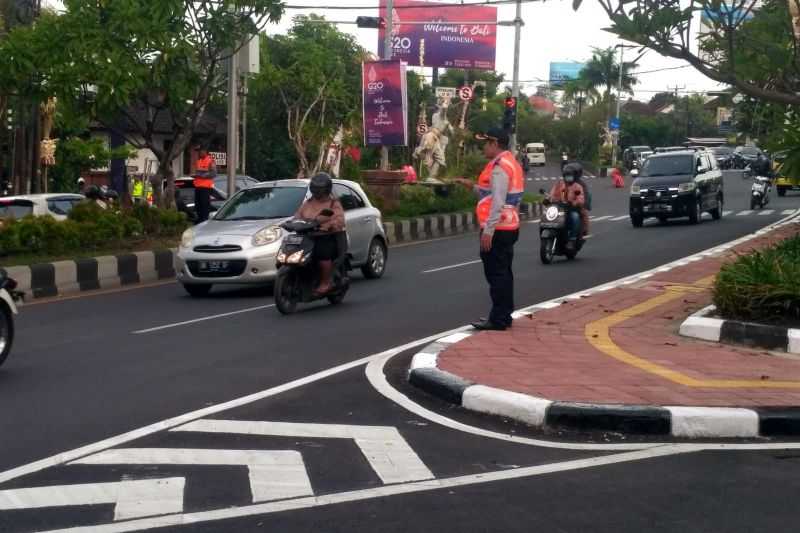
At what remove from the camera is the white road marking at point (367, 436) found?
6.11 m

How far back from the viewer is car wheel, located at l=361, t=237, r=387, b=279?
57.9 ft

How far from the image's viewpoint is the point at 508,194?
34.5 feet

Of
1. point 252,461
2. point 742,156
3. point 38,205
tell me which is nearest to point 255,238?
point 38,205

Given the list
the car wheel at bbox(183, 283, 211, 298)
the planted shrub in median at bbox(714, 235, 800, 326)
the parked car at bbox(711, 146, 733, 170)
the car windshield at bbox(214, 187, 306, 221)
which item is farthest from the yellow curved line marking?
the parked car at bbox(711, 146, 733, 170)

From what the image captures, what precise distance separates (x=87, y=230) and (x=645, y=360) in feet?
39.4

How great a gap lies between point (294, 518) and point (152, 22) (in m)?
15.8

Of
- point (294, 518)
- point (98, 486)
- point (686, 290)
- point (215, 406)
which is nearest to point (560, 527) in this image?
point (294, 518)

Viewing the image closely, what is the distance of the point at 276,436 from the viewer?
6910 mm

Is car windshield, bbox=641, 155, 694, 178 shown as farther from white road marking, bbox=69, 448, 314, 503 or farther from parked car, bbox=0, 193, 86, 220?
white road marking, bbox=69, 448, 314, 503

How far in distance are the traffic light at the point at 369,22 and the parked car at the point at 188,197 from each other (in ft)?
28.7

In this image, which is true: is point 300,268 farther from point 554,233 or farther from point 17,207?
point 17,207

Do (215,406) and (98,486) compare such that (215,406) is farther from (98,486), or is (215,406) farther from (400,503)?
(400,503)

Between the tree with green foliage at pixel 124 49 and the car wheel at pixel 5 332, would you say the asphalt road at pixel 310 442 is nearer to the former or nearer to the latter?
the car wheel at pixel 5 332

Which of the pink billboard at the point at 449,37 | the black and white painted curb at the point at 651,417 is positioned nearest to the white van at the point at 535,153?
the pink billboard at the point at 449,37
